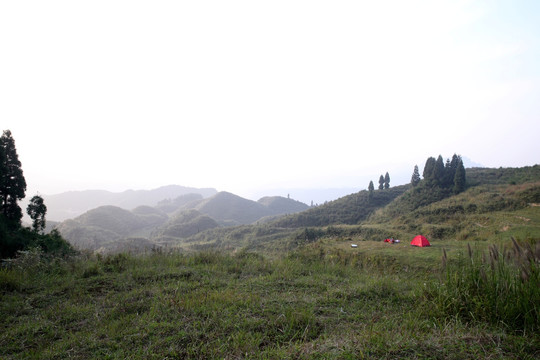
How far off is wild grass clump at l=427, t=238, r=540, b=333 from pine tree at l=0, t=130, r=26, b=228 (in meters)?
22.8

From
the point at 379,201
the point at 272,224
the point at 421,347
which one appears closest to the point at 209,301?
the point at 421,347

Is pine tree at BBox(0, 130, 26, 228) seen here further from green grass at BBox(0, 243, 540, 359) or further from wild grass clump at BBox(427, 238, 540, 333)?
wild grass clump at BBox(427, 238, 540, 333)

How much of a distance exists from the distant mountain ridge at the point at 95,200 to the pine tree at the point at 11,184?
96.4m

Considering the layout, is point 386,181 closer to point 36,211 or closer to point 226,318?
point 36,211

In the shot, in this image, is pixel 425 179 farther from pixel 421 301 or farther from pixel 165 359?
pixel 165 359

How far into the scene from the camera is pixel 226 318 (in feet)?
9.80

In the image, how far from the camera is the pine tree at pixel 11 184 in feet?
51.6

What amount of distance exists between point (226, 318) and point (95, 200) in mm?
166123

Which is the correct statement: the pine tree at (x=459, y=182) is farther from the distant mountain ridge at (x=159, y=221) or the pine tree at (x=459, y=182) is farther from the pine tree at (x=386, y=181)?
the distant mountain ridge at (x=159, y=221)

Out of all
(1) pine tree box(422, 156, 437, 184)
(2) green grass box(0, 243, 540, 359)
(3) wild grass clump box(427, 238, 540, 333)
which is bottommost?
(2) green grass box(0, 243, 540, 359)

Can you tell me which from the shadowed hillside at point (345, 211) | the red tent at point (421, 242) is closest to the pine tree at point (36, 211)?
the red tent at point (421, 242)

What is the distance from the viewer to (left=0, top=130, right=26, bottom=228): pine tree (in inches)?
620

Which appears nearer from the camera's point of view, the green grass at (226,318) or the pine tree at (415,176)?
the green grass at (226,318)

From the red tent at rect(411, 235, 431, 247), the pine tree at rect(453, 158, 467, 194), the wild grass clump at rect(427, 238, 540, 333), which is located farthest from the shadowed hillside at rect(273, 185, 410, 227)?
the wild grass clump at rect(427, 238, 540, 333)
